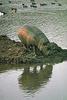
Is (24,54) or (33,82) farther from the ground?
(24,54)

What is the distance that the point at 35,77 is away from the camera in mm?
25031

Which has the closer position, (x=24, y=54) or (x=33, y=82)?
(x=33, y=82)

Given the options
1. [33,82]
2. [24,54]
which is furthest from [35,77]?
[24,54]

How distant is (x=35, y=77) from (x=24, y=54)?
418 centimetres

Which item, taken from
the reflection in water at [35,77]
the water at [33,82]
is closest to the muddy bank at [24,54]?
the water at [33,82]

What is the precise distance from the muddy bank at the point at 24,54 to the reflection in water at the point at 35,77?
1.06 meters

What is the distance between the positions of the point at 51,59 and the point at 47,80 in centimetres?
504

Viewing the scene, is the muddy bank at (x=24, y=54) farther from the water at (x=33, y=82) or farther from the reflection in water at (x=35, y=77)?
the reflection in water at (x=35, y=77)

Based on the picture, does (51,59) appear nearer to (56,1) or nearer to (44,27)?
(44,27)

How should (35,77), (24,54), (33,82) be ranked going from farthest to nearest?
(24,54) < (35,77) < (33,82)

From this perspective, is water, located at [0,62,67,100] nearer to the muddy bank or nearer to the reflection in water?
the reflection in water

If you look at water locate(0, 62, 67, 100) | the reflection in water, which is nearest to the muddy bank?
water locate(0, 62, 67, 100)

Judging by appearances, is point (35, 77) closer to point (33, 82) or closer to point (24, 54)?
point (33, 82)

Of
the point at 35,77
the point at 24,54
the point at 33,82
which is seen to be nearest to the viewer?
the point at 33,82
